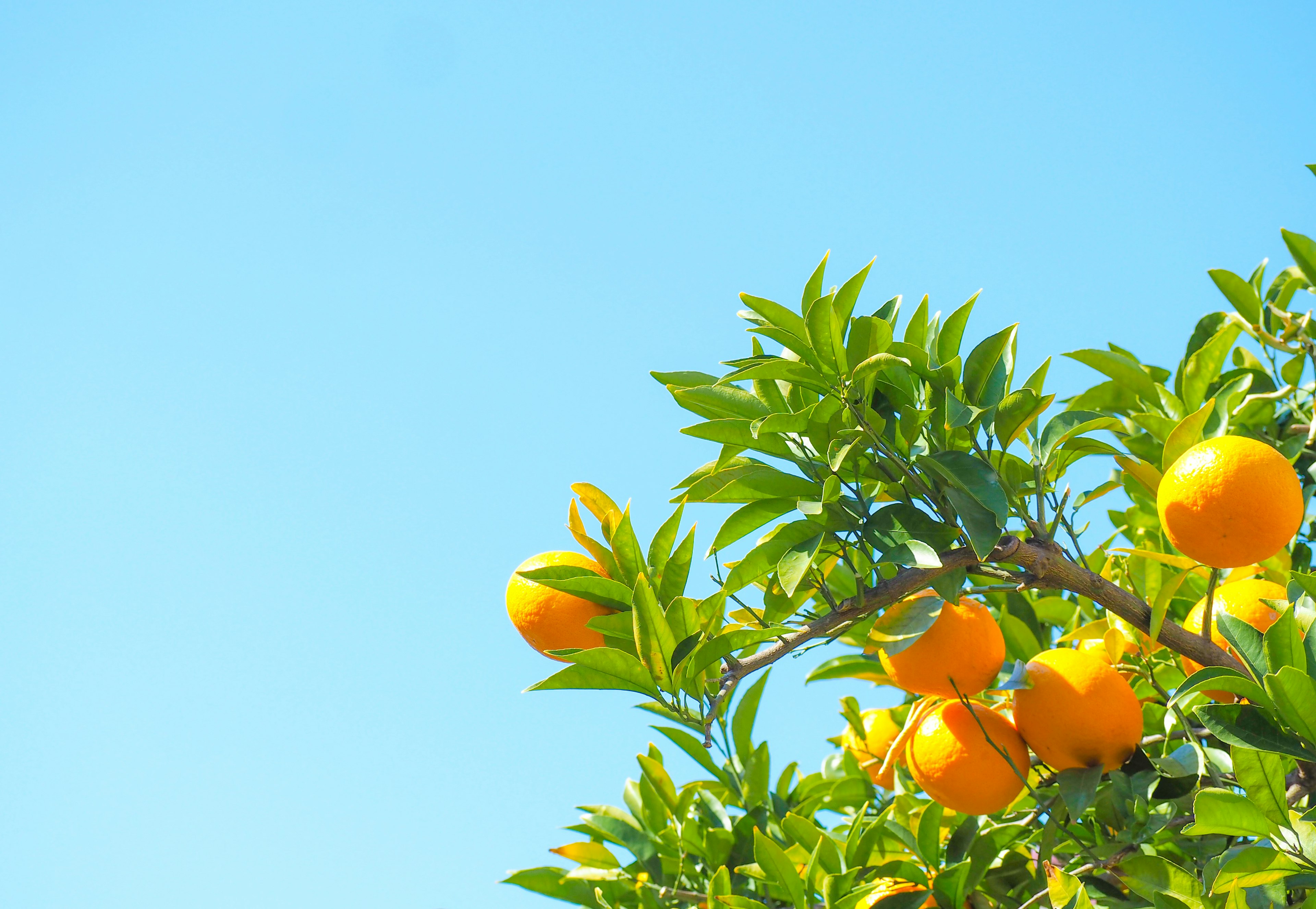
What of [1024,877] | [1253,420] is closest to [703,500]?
[1024,877]

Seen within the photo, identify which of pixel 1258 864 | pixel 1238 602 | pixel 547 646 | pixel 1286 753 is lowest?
pixel 1258 864

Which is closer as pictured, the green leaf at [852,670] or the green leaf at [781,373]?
the green leaf at [781,373]

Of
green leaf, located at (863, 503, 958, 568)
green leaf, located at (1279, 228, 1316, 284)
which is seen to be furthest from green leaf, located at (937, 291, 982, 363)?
green leaf, located at (1279, 228, 1316, 284)

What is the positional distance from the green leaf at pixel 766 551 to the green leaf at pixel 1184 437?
0.57m

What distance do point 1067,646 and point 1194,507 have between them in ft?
2.88

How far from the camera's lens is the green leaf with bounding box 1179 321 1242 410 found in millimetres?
2070

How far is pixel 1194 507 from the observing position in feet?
4.45

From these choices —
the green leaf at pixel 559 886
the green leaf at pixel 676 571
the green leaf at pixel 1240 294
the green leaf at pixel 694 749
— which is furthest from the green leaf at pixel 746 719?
the green leaf at pixel 1240 294

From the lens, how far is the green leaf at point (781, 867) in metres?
1.62

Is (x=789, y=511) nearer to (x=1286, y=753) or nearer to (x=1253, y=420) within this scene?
(x=1286, y=753)

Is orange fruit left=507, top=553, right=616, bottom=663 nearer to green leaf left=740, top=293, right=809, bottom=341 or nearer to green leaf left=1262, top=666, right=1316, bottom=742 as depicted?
green leaf left=740, top=293, right=809, bottom=341

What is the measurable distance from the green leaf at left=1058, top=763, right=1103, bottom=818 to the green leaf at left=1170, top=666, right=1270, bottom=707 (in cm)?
27

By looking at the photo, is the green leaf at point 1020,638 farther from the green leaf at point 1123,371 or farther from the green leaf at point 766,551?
the green leaf at point 766,551

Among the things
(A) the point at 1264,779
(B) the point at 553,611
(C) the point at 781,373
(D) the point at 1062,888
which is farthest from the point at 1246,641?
(B) the point at 553,611
